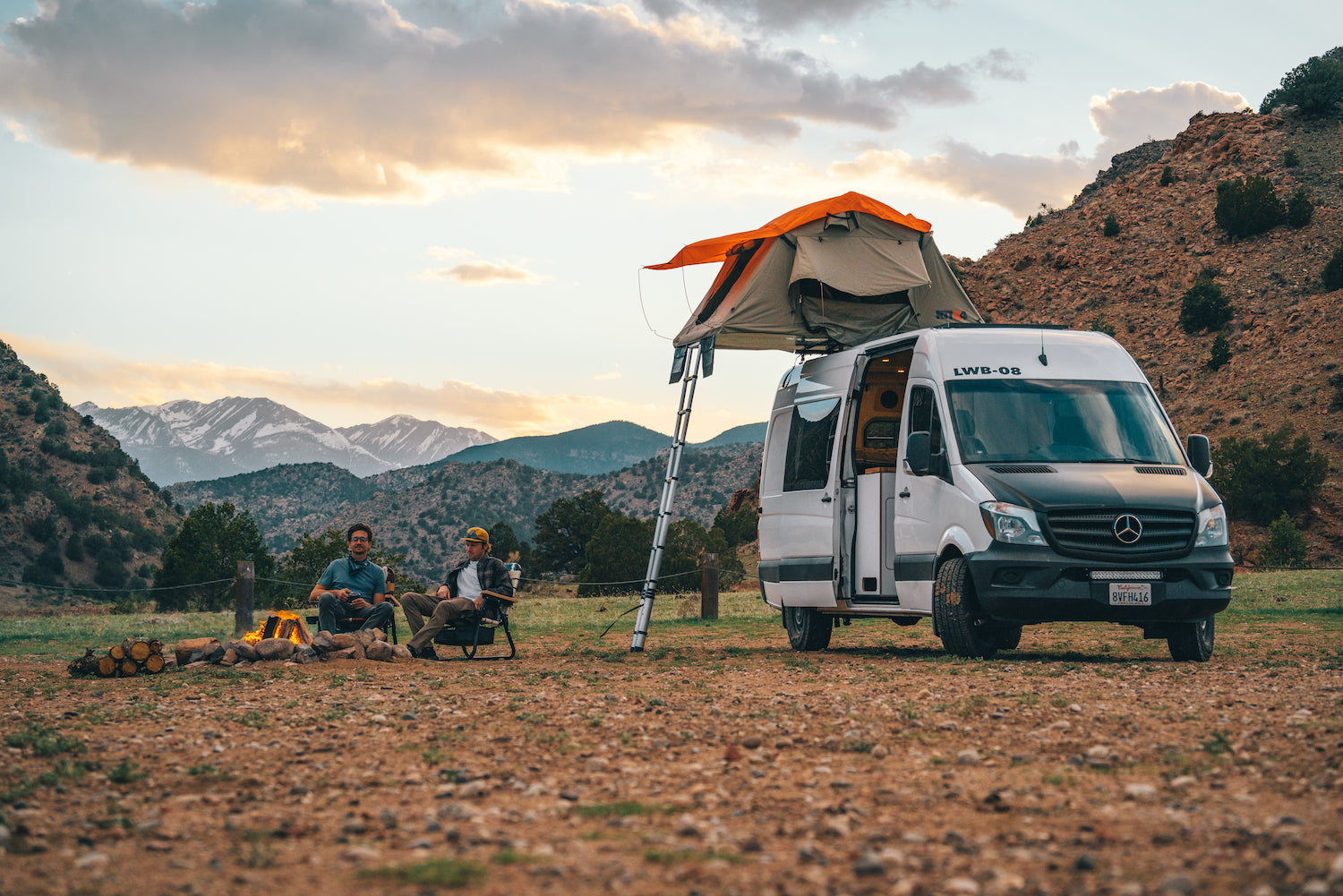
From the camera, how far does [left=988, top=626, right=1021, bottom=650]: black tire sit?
10.7m

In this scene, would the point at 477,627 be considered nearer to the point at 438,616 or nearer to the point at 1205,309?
the point at 438,616

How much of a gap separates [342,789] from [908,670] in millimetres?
5647

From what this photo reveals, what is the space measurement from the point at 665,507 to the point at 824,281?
9.67 feet

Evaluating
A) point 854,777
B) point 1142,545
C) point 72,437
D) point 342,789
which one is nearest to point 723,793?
point 854,777

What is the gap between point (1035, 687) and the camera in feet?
26.7

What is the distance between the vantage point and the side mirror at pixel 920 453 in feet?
35.0

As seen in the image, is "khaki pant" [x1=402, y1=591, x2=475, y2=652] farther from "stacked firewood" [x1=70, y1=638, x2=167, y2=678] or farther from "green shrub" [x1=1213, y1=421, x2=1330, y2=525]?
"green shrub" [x1=1213, y1=421, x2=1330, y2=525]

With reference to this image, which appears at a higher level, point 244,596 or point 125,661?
point 244,596

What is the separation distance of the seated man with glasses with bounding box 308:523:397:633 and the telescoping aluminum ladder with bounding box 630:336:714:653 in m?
2.69

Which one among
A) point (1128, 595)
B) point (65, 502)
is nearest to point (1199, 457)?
point (1128, 595)

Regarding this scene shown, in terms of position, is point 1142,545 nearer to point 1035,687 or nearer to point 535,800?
point 1035,687

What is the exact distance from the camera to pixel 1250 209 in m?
58.6

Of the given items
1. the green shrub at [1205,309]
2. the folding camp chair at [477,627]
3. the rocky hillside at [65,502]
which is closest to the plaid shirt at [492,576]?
the folding camp chair at [477,627]

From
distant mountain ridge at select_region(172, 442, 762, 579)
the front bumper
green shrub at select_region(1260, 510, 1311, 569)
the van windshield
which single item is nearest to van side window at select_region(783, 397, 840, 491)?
the van windshield
